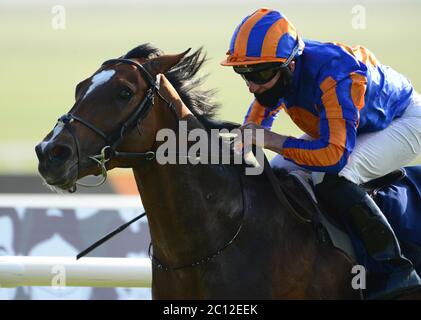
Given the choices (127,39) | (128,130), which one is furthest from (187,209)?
(127,39)

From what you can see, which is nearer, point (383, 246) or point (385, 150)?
point (383, 246)

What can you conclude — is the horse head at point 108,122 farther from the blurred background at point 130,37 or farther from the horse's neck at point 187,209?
the blurred background at point 130,37

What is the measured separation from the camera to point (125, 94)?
301cm

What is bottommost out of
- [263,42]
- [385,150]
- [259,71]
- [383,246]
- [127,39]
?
[127,39]

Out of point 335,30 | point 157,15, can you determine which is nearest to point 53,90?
point 157,15

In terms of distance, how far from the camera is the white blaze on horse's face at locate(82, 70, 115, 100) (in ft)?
9.84

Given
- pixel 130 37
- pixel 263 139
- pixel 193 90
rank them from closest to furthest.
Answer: pixel 263 139, pixel 193 90, pixel 130 37

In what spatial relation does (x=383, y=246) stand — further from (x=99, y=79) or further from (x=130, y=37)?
(x=130, y=37)

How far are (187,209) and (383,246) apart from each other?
831 millimetres

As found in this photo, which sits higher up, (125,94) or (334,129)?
(125,94)

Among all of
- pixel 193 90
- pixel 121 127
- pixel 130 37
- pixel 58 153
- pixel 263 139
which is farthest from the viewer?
pixel 130 37

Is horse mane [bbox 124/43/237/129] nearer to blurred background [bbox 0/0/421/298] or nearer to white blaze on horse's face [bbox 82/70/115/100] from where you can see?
white blaze on horse's face [bbox 82/70/115/100]

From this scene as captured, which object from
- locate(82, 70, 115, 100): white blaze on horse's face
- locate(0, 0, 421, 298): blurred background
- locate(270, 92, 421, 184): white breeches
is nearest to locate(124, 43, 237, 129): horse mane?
locate(82, 70, 115, 100): white blaze on horse's face

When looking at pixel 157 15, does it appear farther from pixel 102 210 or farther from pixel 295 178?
pixel 295 178
